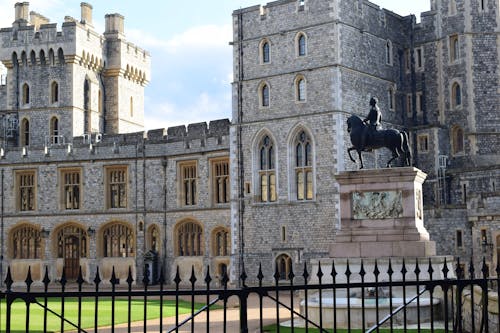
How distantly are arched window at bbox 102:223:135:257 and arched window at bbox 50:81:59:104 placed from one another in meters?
9.94

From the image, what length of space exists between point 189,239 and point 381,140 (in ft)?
57.3

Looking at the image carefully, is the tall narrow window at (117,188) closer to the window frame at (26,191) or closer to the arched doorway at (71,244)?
the arched doorway at (71,244)

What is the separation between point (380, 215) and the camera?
810 inches

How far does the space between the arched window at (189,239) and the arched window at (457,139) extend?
1191 cm

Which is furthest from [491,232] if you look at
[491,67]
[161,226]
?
[161,226]

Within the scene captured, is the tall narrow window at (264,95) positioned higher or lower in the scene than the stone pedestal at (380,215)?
higher

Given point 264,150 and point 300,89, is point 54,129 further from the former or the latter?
point 300,89

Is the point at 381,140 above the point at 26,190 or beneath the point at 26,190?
above

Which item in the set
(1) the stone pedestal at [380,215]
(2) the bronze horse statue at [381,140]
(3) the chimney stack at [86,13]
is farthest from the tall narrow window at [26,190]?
(1) the stone pedestal at [380,215]

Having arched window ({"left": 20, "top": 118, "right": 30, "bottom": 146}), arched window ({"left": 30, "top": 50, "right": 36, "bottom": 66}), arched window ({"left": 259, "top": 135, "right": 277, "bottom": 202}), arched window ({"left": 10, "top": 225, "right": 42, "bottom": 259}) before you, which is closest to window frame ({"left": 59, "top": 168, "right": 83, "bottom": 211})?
arched window ({"left": 10, "top": 225, "right": 42, "bottom": 259})

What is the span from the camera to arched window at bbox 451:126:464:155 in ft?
117

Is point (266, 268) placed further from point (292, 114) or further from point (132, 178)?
point (132, 178)

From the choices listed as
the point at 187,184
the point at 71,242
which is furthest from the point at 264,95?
the point at 71,242

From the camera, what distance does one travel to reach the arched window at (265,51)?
33.4 meters
